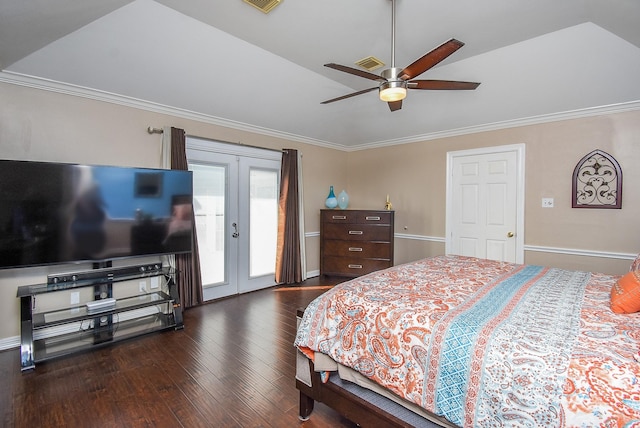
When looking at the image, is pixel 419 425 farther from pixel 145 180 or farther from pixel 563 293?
pixel 145 180

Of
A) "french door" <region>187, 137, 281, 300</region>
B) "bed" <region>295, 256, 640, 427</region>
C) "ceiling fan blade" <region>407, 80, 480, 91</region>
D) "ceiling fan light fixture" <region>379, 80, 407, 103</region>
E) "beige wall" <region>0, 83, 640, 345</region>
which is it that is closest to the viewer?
"bed" <region>295, 256, 640, 427</region>

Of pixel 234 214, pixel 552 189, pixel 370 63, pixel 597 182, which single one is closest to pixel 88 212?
pixel 234 214

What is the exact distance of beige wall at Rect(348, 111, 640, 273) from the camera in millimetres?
3439

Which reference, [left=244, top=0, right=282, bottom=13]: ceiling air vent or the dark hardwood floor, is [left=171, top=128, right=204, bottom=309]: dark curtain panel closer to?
the dark hardwood floor

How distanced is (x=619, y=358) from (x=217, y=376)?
96.1 inches

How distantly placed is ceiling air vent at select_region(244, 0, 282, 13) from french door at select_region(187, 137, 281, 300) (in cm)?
205

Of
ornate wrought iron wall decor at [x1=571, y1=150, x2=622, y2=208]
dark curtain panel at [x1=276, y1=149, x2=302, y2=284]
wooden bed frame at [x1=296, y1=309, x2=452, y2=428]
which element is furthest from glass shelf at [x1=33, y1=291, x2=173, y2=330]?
ornate wrought iron wall decor at [x1=571, y1=150, x2=622, y2=208]

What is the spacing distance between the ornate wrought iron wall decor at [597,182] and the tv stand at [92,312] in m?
4.91

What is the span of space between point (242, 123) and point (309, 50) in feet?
5.44

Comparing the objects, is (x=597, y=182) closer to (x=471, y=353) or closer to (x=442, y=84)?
(x=442, y=84)

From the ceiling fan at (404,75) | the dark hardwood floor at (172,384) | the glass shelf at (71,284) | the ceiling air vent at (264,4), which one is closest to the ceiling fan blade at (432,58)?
the ceiling fan at (404,75)

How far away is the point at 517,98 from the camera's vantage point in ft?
12.3

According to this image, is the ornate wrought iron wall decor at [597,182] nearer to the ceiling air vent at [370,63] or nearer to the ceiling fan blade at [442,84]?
the ceiling fan blade at [442,84]

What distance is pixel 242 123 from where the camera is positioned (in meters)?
→ 4.38
